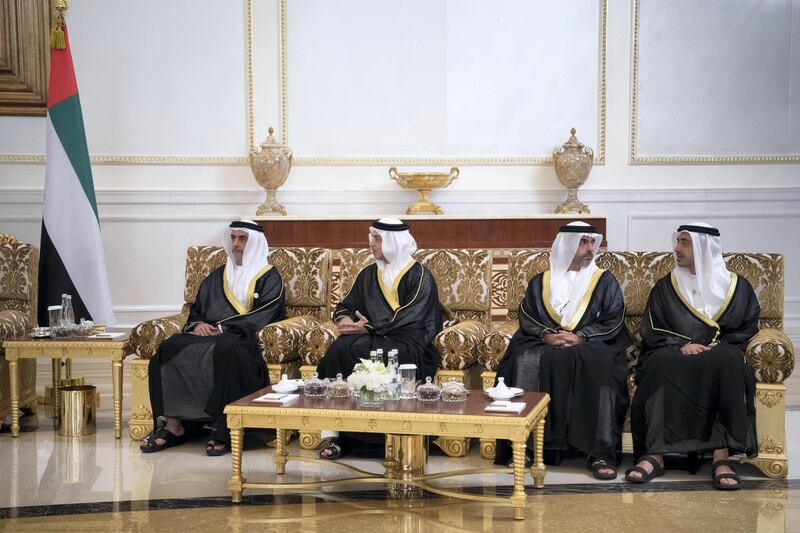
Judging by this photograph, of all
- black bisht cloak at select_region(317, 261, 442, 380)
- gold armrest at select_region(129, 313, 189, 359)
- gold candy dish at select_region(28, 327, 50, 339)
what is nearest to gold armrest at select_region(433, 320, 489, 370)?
black bisht cloak at select_region(317, 261, 442, 380)

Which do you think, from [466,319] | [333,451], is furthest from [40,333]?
[466,319]

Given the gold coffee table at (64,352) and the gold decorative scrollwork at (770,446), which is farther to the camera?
the gold coffee table at (64,352)

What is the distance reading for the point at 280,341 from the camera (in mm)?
5402

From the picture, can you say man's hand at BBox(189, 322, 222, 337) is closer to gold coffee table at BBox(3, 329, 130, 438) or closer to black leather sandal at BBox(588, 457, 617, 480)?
gold coffee table at BBox(3, 329, 130, 438)

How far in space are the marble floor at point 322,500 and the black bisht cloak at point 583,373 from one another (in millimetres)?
197

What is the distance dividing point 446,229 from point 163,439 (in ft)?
11.4

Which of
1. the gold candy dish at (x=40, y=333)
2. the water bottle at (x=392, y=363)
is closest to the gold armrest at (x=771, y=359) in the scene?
the water bottle at (x=392, y=363)

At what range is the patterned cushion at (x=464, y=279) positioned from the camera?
5.76 m

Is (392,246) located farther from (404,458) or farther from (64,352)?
(64,352)

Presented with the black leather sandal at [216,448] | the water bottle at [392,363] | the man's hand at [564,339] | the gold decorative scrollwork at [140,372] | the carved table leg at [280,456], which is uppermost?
the man's hand at [564,339]

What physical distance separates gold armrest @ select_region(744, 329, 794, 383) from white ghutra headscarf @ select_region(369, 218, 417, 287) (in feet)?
6.71

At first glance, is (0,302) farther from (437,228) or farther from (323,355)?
(437,228)

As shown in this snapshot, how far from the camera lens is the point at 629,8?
855 cm

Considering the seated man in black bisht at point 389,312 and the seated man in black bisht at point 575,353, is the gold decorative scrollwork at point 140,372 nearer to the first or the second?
the seated man in black bisht at point 389,312
